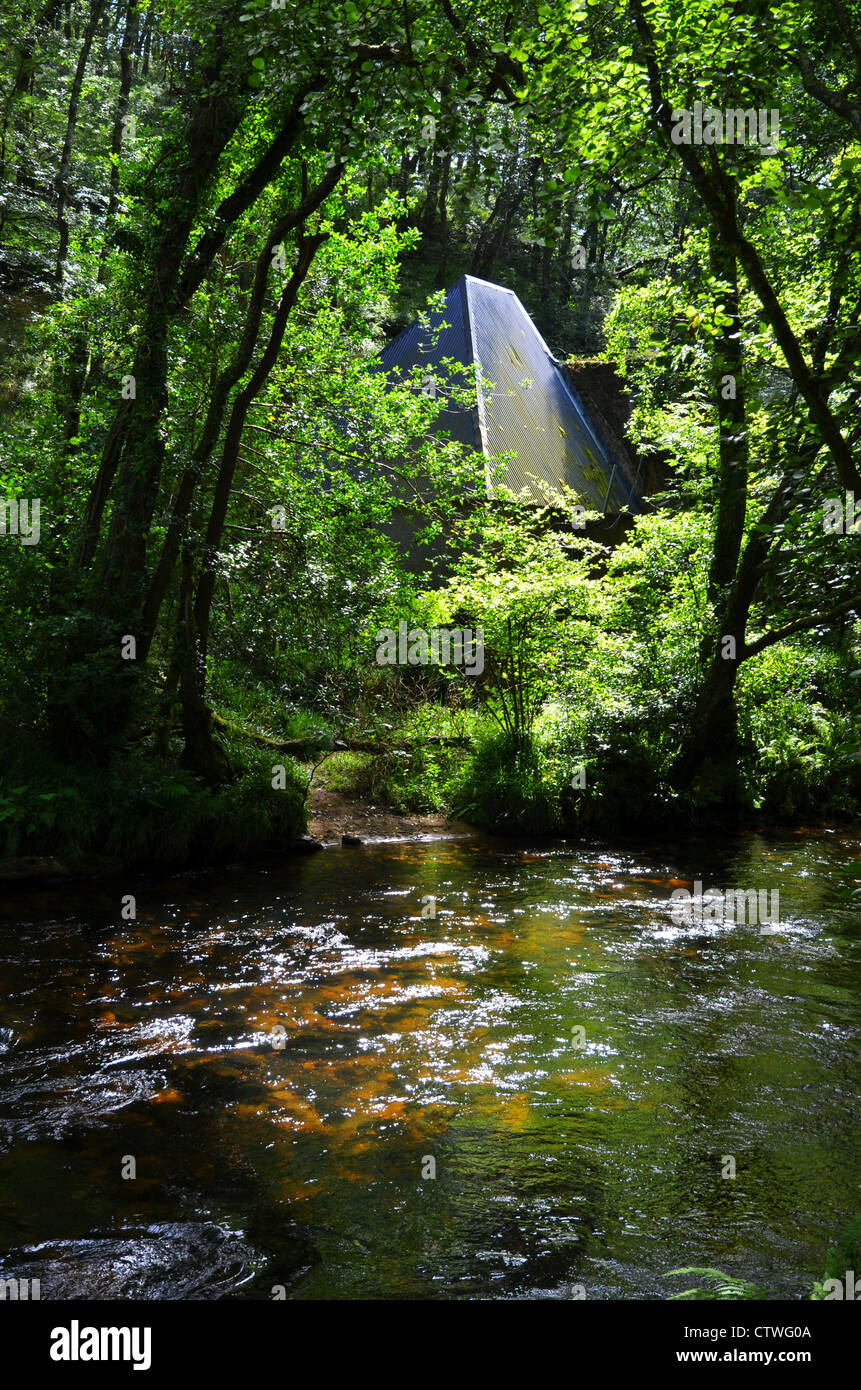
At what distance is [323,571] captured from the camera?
37.7ft

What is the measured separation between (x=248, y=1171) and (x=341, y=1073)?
114 cm

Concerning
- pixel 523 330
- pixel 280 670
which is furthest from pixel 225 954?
pixel 523 330

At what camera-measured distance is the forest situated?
4.75 metres

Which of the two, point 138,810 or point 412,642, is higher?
point 412,642

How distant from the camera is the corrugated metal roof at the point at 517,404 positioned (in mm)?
20984
